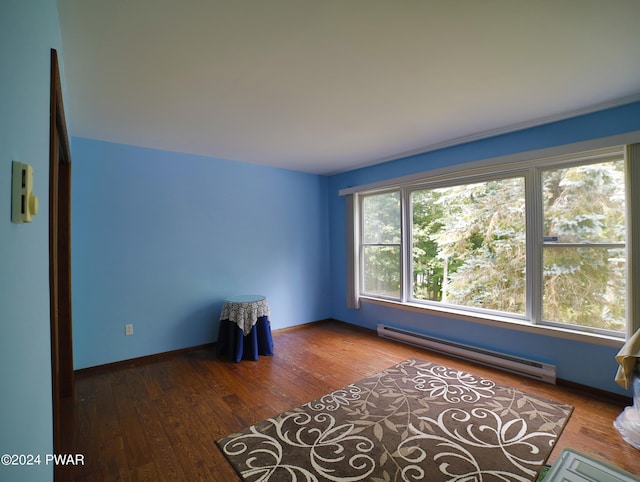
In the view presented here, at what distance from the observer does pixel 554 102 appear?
8.03 ft

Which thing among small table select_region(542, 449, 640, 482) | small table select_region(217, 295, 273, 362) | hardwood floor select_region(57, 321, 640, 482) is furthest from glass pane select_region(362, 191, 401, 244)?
small table select_region(542, 449, 640, 482)

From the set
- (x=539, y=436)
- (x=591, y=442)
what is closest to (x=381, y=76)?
(x=539, y=436)

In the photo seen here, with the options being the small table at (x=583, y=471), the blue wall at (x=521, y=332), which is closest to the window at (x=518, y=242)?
the blue wall at (x=521, y=332)

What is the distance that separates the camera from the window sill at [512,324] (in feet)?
8.24

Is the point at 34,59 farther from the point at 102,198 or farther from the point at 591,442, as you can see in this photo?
the point at 591,442

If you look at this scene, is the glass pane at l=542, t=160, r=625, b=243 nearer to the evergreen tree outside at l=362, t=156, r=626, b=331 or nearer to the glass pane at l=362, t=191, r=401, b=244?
the evergreen tree outside at l=362, t=156, r=626, b=331

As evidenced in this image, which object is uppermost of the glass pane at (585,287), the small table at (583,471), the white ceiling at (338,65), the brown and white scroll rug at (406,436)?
the white ceiling at (338,65)

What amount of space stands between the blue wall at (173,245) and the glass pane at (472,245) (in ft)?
6.02

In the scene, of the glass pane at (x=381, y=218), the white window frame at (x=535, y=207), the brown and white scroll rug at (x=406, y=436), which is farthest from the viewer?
the glass pane at (x=381, y=218)

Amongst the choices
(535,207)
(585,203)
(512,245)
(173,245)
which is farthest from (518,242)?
(173,245)

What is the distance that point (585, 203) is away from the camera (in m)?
2.69

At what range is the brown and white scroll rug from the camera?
1741 millimetres

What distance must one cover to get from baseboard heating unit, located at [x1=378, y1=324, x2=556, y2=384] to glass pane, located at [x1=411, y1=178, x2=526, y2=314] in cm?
48

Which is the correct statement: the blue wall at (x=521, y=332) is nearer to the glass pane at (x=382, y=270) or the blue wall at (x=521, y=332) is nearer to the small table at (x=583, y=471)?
the glass pane at (x=382, y=270)
